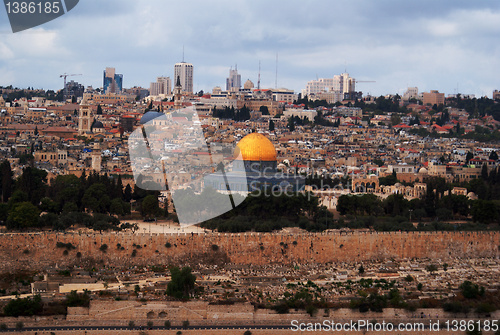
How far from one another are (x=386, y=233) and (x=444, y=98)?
76324mm

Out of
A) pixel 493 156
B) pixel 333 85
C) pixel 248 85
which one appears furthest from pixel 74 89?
pixel 493 156

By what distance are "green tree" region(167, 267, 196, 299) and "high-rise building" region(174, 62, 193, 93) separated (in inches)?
3715

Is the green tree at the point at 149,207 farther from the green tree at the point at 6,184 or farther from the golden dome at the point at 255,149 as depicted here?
the golden dome at the point at 255,149

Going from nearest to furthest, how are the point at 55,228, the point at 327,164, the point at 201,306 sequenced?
the point at 201,306
the point at 55,228
the point at 327,164

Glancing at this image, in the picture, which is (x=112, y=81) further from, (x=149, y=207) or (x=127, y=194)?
(x=149, y=207)

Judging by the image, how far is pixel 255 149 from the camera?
4312 cm

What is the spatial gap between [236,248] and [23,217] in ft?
25.0

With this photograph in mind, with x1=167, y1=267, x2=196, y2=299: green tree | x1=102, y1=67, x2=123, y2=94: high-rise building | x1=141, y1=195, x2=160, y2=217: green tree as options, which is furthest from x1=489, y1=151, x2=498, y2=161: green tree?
x1=102, y1=67, x2=123, y2=94: high-rise building

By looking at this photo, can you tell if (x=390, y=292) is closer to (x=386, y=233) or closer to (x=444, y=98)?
(x=386, y=233)

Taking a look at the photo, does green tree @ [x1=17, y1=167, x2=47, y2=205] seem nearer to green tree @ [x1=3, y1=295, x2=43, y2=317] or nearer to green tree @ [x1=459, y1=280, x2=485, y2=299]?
green tree @ [x1=3, y1=295, x2=43, y2=317]

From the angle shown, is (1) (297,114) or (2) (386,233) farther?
(1) (297,114)

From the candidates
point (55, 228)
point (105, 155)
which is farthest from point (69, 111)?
point (55, 228)

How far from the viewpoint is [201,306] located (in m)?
27.2

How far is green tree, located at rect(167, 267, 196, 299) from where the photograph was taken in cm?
2772
